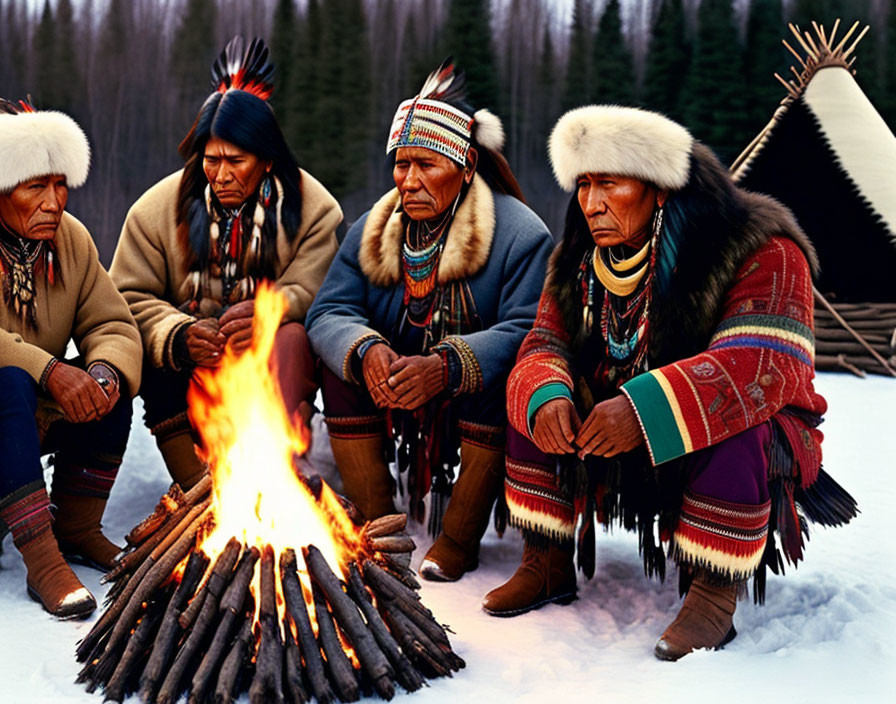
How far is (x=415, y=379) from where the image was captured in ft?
9.95

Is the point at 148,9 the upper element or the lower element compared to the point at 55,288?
upper

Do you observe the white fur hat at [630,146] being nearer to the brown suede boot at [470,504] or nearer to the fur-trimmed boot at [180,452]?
the brown suede boot at [470,504]

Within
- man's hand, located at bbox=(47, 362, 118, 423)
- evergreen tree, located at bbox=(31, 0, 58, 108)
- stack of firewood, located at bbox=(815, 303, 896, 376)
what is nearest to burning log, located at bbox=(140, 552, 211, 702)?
man's hand, located at bbox=(47, 362, 118, 423)

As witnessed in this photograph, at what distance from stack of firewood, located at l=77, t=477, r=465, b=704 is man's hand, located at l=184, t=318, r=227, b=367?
1.05 meters

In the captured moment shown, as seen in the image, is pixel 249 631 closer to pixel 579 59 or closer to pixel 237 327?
pixel 237 327

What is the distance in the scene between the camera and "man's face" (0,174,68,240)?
2.94 metres

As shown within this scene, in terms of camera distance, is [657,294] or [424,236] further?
[424,236]

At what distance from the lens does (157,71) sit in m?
7.06

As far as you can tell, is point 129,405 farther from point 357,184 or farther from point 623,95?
point 623,95

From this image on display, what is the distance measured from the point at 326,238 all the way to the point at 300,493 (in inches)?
60.9

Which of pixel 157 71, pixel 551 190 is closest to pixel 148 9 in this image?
pixel 157 71

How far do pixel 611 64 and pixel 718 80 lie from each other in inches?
31.4

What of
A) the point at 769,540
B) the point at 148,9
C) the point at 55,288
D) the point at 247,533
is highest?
the point at 148,9

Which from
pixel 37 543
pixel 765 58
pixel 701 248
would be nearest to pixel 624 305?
pixel 701 248
